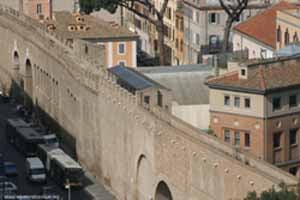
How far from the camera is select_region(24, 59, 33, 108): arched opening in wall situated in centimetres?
9750

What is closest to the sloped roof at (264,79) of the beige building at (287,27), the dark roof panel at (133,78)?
the dark roof panel at (133,78)

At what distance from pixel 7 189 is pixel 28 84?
88.4 feet

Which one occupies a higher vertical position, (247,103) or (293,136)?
(247,103)

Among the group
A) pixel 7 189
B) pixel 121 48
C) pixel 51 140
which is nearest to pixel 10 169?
pixel 51 140

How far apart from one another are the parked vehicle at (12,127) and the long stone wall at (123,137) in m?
2.26

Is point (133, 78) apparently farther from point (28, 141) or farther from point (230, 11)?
point (230, 11)

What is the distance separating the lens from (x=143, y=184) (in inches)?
2768

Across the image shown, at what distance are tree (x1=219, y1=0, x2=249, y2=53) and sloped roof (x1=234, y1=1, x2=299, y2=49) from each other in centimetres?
563

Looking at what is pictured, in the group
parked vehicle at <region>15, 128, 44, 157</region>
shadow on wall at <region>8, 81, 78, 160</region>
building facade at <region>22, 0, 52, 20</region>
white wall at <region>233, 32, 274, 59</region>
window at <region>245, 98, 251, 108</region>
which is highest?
window at <region>245, 98, 251, 108</region>

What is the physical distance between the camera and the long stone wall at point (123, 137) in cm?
6088

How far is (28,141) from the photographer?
81188 mm

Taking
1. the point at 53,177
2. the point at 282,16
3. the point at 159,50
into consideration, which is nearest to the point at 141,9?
the point at 159,50

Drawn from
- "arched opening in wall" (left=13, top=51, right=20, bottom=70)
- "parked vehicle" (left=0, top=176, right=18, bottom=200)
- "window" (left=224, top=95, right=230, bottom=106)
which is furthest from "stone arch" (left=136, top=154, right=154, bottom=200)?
"arched opening in wall" (left=13, top=51, right=20, bottom=70)

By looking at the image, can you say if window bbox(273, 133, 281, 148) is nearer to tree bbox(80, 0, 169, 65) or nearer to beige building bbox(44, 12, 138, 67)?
beige building bbox(44, 12, 138, 67)
